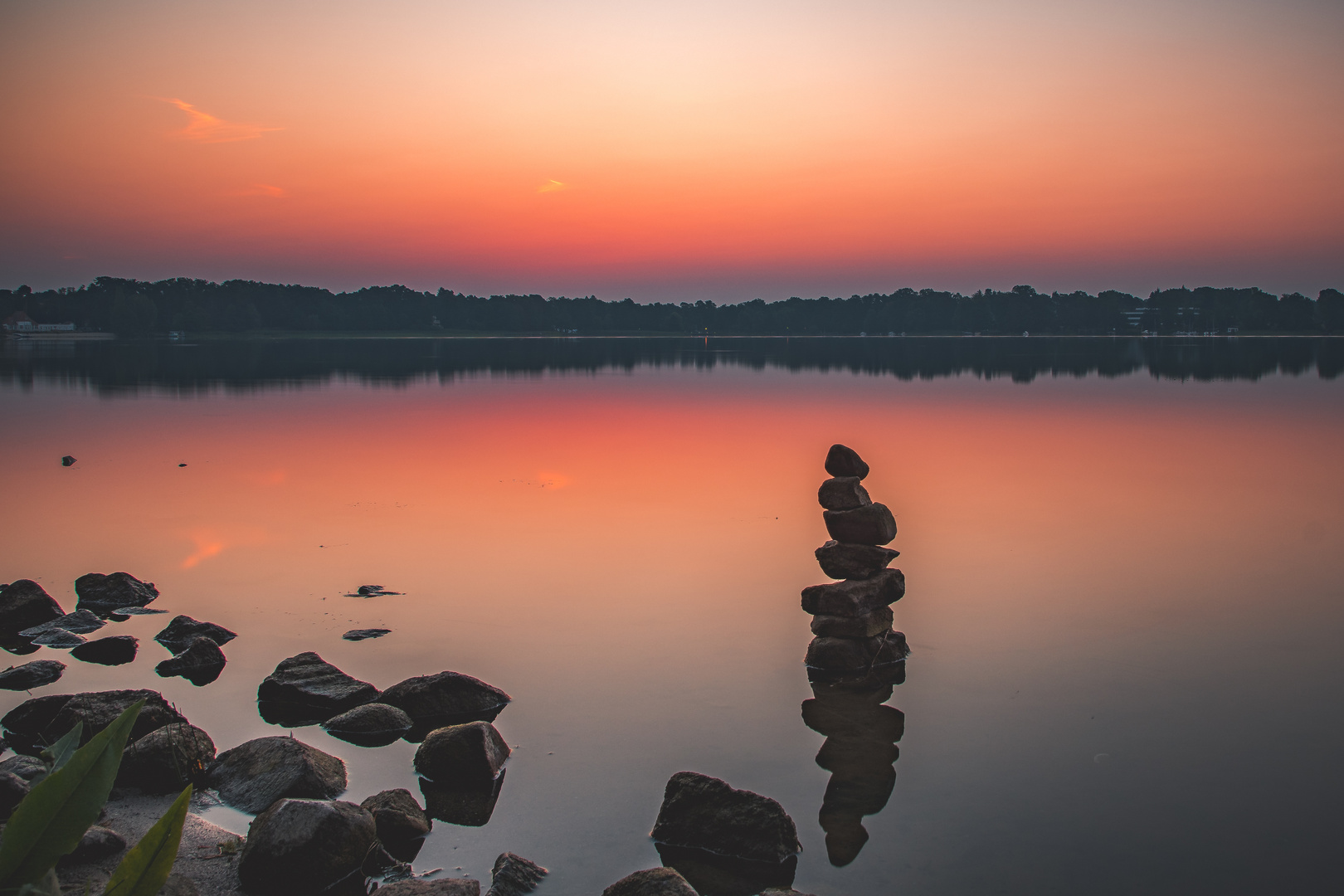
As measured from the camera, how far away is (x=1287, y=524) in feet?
62.5

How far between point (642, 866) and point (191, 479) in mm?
20535

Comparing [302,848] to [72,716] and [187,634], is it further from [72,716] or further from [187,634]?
[187,634]

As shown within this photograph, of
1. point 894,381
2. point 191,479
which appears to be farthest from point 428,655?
point 894,381

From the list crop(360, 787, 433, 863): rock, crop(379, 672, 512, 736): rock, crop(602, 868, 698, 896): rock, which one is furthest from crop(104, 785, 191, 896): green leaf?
crop(379, 672, 512, 736): rock

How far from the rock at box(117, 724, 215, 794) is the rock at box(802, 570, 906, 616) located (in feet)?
21.7

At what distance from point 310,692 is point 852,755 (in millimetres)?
5366

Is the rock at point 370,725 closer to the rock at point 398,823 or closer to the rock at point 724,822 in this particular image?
the rock at point 398,823

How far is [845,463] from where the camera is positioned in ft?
40.6

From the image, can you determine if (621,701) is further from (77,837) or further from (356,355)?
(356,355)

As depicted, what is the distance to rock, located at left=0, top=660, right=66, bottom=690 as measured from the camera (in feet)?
34.6

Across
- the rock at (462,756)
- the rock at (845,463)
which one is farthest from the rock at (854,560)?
the rock at (462,756)

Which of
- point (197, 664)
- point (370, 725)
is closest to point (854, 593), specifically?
point (370, 725)

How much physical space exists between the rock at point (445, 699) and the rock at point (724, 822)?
2.85m

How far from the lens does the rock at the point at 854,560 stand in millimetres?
11875
